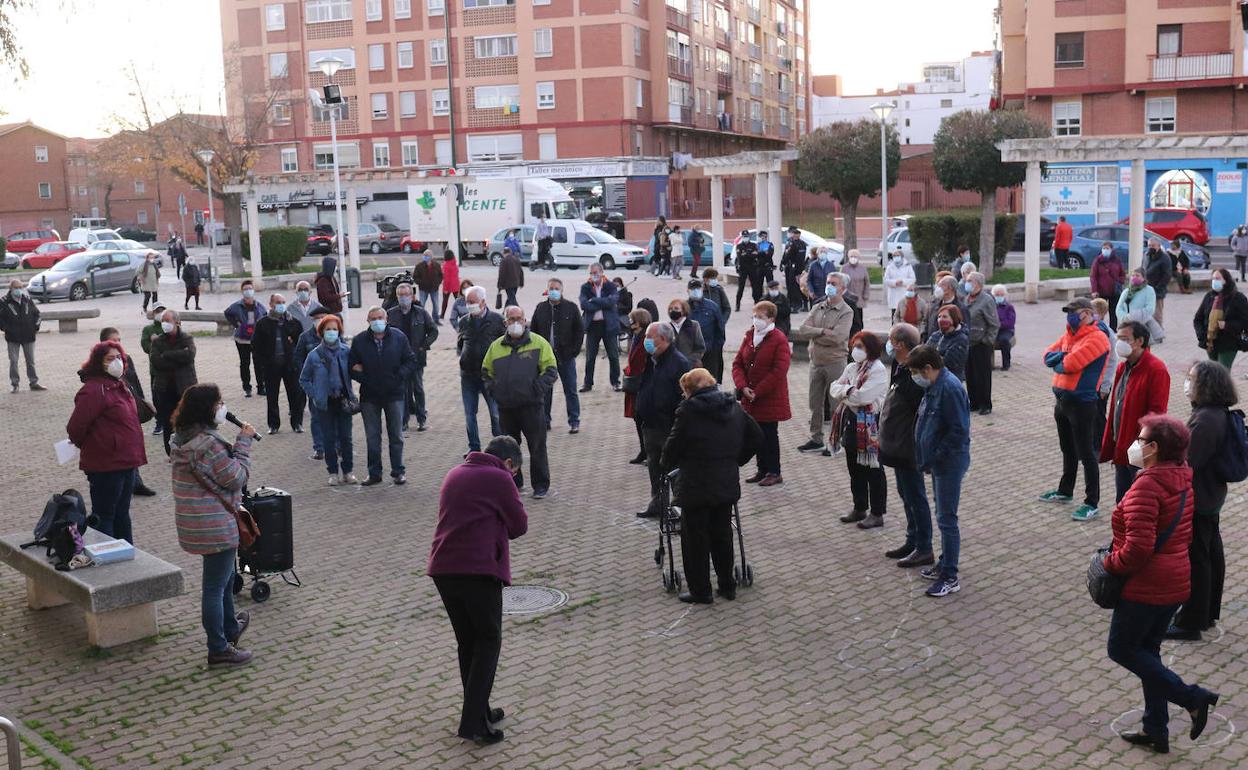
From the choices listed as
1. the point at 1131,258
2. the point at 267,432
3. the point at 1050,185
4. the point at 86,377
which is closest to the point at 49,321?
the point at 267,432

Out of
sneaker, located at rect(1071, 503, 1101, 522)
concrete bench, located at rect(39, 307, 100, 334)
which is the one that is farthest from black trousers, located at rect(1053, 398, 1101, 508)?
concrete bench, located at rect(39, 307, 100, 334)

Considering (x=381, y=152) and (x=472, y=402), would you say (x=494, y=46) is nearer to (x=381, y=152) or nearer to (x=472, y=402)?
(x=381, y=152)

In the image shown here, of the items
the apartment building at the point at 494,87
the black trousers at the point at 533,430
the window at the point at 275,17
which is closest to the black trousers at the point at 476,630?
the black trousers at the point at 533,430

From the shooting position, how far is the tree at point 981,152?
31266mm

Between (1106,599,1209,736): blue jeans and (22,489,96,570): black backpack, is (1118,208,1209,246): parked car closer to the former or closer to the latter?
(1106,599,1209,736): blue jeans

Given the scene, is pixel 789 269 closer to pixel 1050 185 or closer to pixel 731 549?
pixel 731 549

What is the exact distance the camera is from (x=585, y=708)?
23.1 feet

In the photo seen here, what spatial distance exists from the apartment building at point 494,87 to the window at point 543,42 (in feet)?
0.23

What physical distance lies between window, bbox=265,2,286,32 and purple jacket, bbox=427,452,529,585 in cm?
6578

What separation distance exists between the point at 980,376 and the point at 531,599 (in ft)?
27.0

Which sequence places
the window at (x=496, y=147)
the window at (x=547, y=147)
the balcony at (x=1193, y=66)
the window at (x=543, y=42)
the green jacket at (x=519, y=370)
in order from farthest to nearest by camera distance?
the window at (x=496, y=147) → the window at (x=547, y=147) → the window at (x=543, y=42) → the balcony at (x=1193, y=66) → the green jacket at (x=519, y=370)

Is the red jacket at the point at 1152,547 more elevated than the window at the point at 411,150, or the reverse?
the window at the point at 411,150

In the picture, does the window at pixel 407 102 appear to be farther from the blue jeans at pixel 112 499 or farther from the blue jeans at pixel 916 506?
the blue jeans at pixel 916 506

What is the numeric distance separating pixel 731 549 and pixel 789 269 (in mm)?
19264
